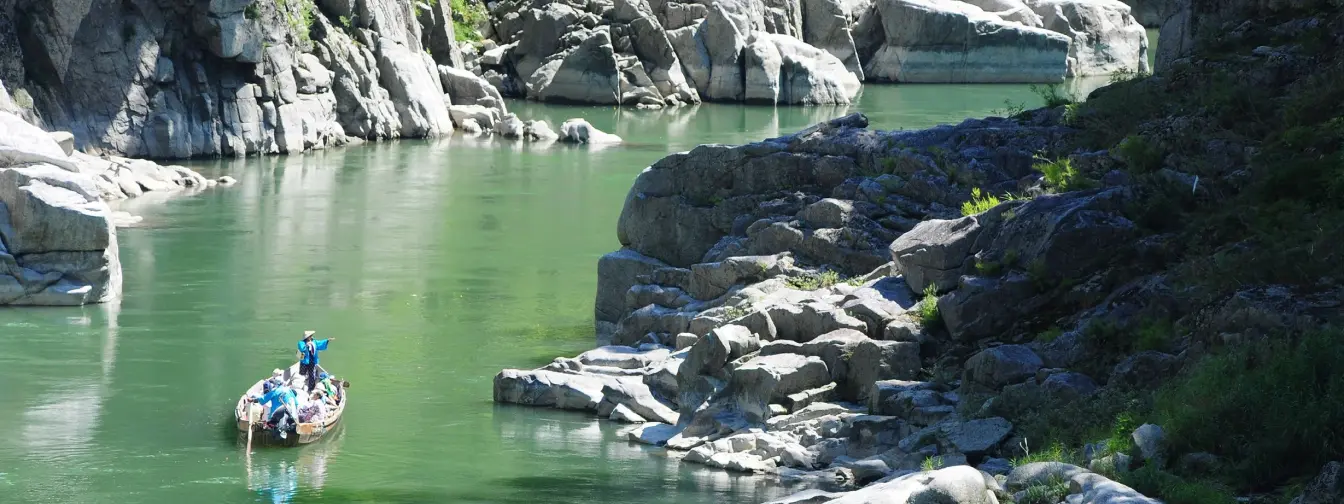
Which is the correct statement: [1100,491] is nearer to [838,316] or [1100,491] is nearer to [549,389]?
[838,316]

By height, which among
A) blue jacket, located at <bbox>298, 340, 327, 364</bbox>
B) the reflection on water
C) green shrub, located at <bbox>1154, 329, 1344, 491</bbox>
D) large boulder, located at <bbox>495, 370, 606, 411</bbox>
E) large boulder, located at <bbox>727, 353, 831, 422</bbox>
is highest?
green shrub, located at <bbox>1154, 329, 1344, 491</bbox>

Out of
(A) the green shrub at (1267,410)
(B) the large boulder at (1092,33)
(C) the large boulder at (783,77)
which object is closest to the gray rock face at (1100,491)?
(A) the green shrub at (1267,410)

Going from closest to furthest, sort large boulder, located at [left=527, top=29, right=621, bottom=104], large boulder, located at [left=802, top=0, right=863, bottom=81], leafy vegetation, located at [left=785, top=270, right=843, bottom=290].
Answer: leafy vegetation, located at [left=785, top=270, right=843, bottom=290] < large boulder, located at [left=527, top=29, right=621, bottom=104] < large boulder, located at [left=802, top=0, right=863, bottom=81]

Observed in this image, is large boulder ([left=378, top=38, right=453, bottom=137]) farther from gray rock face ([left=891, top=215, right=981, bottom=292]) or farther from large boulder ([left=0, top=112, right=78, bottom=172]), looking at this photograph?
gray rock face ([left=891, top=215, right=981, bottom=292])

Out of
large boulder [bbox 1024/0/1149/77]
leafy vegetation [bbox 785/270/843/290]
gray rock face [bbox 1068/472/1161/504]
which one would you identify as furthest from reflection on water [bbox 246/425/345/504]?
large boulder [bbox 1024/0/1149/77]

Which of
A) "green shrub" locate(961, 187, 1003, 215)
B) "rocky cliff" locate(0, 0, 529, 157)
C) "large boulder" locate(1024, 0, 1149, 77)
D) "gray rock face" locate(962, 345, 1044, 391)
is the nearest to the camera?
"gray rock face" locate(962, 345, 1044, 391)

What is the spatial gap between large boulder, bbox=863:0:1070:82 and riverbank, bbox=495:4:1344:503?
197 ft

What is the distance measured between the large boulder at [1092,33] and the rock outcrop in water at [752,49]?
0.43 metres

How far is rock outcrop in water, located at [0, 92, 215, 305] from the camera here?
104ft

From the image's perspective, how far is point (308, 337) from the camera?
81.2ft

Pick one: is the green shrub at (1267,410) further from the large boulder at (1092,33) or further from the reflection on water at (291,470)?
the large boulder at (1092,33)

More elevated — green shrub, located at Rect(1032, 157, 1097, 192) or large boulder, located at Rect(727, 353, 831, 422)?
green shrub, located at Rect(1032, 157, 1097, 192)

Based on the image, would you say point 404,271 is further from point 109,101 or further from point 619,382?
point 109,101

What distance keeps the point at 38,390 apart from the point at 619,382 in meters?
9.54
